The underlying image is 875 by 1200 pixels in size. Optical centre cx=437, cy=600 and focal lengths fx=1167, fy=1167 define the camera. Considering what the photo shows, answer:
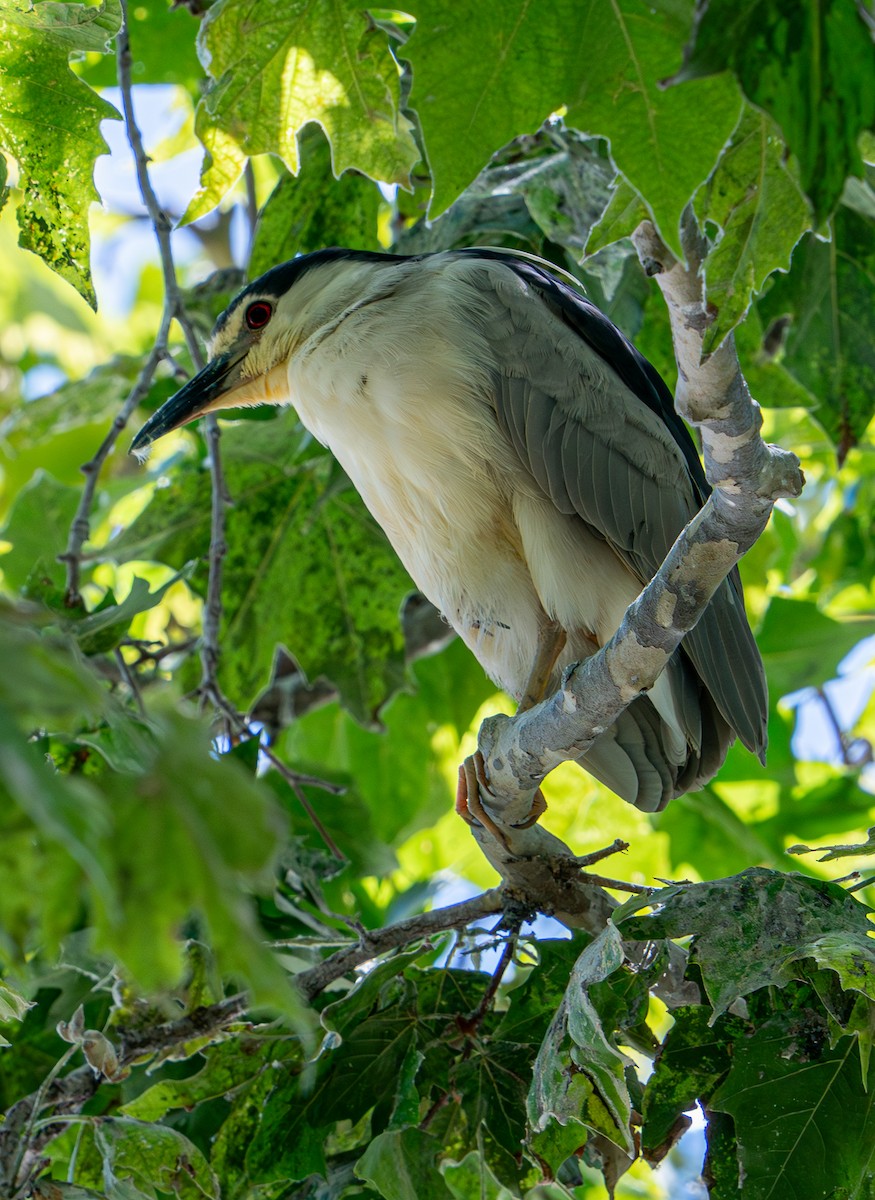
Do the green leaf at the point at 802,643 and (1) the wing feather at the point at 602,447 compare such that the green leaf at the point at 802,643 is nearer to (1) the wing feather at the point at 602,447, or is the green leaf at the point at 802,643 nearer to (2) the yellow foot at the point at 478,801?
(1) the wing feather at the point at 602,447

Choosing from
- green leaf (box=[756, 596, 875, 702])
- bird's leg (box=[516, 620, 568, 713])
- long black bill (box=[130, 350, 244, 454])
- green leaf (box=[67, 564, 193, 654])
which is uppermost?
long black bill (box=[130, 350, 244, 454])

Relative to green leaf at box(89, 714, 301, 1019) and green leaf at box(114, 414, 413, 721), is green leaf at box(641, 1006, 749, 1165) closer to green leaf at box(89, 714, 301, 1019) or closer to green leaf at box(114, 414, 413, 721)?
green leaf at box(89, 714, 301, 1019)

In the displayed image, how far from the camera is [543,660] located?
7.98 feet

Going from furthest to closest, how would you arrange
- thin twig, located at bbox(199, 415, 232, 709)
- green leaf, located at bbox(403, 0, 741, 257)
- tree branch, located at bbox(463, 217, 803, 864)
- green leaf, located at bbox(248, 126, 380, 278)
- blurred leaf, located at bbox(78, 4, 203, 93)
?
1. blurred leaf, located at bbox(78, 4, 203, 93)
2. green leaf, located at bbox(248, 126, 380, 278)
3. thin twig, located at bbox(199, 415, 232, 709)
4. tree branch, located at bbox(463, 217, 803, 864)
5. green leaf, located at bbox(403, 0, 741, 257)

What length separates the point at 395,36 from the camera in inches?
92.5

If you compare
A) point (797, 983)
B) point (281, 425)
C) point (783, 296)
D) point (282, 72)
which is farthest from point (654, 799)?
point (282, 72)

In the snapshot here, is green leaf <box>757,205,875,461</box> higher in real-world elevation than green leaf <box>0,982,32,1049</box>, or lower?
higher

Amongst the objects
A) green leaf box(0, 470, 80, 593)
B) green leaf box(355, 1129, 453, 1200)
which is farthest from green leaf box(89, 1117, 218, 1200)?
green leaf box(0, 470, 80, 593)

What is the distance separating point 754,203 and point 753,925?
946 millimetres

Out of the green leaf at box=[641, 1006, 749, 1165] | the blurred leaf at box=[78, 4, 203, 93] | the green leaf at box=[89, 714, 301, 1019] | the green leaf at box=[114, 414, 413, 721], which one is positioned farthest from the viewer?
the blurred leaf at box=[78, 4, 203, 93]

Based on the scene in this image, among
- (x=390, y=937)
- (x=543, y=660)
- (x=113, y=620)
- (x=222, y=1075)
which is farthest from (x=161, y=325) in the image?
(x=222, y=1075)

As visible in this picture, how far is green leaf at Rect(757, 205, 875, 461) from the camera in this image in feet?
7.78

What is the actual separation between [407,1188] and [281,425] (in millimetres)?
2081

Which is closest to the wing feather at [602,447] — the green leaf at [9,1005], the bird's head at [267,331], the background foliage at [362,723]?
the background foliage at [362,723]
